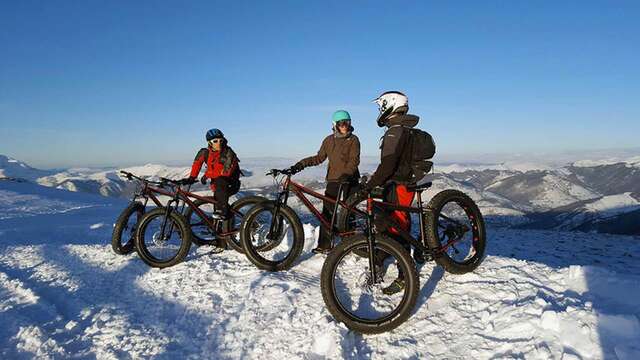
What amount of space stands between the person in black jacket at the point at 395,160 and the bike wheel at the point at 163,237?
380cm

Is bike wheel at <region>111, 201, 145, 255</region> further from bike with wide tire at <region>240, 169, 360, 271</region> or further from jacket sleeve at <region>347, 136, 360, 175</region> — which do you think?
jacket sleeve at <region>347, 136, 360, 175</region>

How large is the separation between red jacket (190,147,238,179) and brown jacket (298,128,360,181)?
1.71 metres

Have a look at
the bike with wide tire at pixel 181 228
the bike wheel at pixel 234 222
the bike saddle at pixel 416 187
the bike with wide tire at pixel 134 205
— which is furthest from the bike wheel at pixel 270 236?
the bike saddle at pixel 416 187

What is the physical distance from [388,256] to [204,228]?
4.54m

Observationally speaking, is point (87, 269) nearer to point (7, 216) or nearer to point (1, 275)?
point (1, 275)

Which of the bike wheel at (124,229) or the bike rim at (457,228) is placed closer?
the bike rim at (457,228)

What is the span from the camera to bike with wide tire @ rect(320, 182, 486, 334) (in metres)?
4.83

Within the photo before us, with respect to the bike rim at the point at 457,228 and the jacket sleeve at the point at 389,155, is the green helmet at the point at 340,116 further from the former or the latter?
the bike rim at the point at 457,228

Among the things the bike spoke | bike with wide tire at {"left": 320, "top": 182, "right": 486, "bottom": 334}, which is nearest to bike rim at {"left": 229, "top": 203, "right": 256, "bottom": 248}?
bike with wide tire at {"left": 320, "top": 182, "right": 486, "bottom": 334}

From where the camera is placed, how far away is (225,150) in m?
8.53

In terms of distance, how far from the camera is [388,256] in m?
5.48

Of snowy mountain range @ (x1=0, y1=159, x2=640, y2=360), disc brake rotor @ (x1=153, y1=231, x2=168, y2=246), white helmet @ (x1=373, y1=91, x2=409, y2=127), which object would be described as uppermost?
white helmet @ (x1=373, y1=91, x2=409, y2=127)

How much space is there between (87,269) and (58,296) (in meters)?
1.33

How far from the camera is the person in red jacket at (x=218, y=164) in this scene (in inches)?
322
